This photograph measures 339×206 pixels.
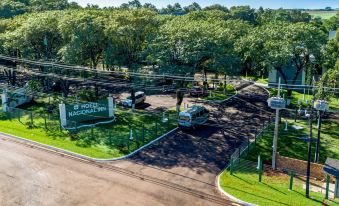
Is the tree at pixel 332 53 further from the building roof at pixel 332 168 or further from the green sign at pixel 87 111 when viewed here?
the green sign at pixel 87 111

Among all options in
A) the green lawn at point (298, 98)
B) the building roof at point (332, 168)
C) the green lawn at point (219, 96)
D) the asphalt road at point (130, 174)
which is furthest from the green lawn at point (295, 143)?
the green lawn at point (219, 96)

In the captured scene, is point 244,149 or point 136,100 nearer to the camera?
point 244,149

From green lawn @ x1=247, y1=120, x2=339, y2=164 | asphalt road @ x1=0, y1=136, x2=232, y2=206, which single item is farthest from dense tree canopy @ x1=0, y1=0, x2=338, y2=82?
asphalt road @ x1=0, y1=136, x2=232, y2=206

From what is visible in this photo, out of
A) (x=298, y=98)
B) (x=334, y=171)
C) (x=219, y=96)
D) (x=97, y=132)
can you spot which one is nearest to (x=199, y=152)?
(x=97, y=132)

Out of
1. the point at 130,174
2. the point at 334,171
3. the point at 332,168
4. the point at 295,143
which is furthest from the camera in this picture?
the point at 295,143

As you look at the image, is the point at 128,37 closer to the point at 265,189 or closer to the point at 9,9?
the point at 265,189

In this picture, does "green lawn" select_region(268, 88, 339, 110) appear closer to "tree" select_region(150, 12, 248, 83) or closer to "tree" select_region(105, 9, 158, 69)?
"tree" select_region(150, 12, 248, 83)

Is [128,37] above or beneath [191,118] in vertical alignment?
above
